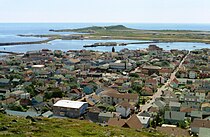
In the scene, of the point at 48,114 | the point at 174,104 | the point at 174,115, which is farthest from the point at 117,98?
the point at 48,114

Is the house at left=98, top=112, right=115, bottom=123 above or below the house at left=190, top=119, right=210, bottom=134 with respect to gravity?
below

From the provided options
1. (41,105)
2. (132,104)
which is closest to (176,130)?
(132,104)

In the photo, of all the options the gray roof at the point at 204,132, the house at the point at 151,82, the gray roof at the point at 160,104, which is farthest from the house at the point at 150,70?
the gray roof at the point at 204,132

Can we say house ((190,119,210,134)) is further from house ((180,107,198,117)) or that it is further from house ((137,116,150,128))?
house ((180,107,198,117))

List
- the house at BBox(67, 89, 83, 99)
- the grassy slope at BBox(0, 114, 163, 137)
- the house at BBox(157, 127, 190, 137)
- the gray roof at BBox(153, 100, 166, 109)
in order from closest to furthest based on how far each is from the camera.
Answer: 1. the grassy slope at BBox(0, 114, 163, 137)
2. the house at BBox(157, 127, 190, 137)
3. the gray roof at BBox(153, 100, 166, 109)
4. the house at BBox(67, 89, 83, 99)

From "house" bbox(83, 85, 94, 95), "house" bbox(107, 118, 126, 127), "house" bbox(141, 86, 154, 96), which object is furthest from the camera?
"house" bbox(83, 85, 94, 95)

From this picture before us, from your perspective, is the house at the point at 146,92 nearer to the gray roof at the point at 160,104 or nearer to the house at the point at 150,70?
the gray roof at the point at 160,104

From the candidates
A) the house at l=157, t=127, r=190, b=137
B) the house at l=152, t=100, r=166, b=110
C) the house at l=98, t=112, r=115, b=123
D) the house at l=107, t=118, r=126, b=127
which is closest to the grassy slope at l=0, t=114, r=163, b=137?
the house at l=157, t=127, r=190, b=137

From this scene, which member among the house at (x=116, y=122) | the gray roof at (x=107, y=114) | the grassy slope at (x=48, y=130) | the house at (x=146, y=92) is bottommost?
the house at (x=146, y=92)
